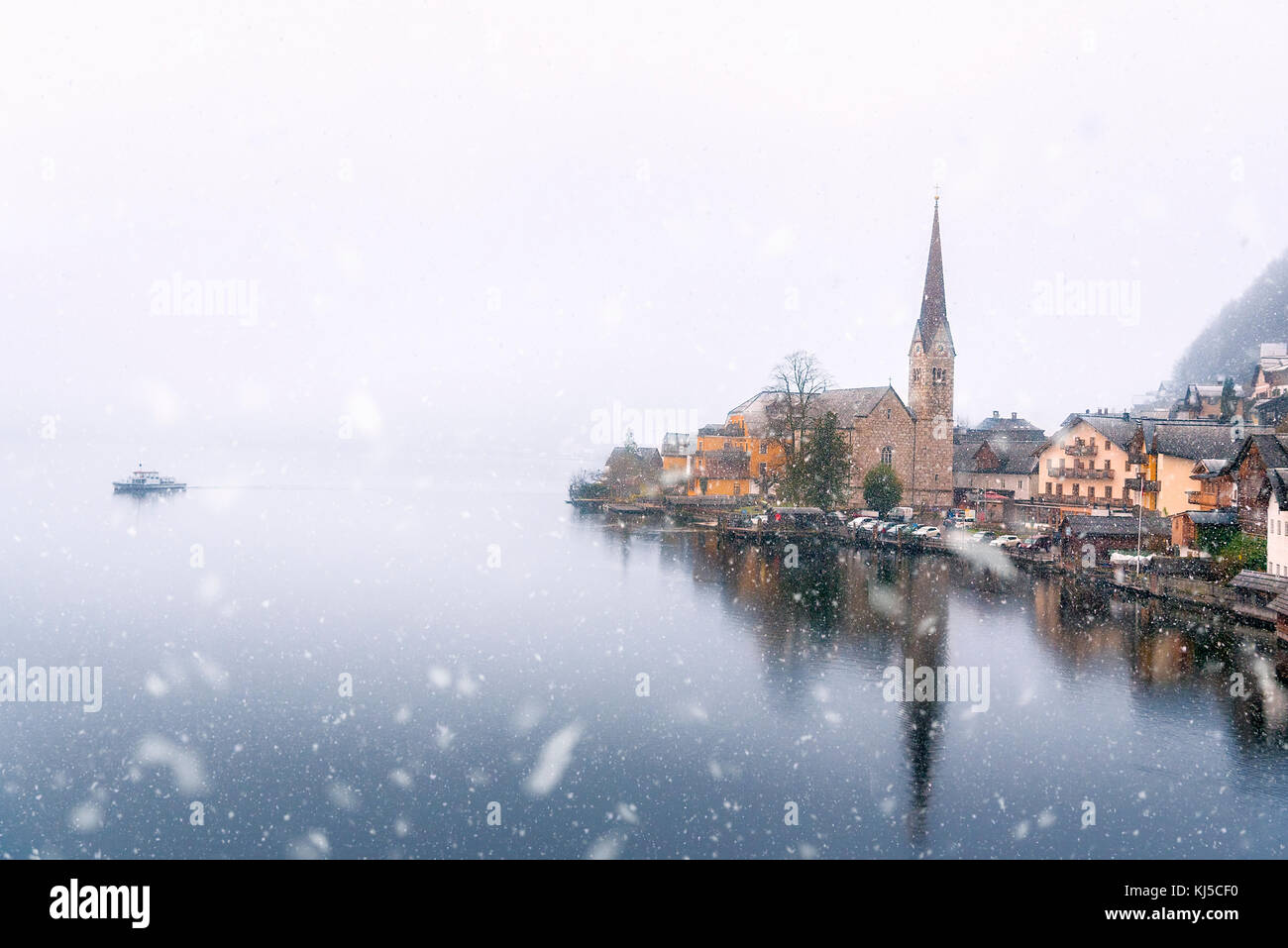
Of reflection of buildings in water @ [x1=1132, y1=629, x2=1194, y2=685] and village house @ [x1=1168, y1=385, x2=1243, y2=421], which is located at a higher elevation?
village house @ [x1=1168, y1=385, x2=1243, y2=421]

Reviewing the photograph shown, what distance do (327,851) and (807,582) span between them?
19840 millimetres

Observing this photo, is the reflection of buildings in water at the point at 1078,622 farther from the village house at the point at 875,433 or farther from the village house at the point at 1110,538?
the village house at the point at 875,433

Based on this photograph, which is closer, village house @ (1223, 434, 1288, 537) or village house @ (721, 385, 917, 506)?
village house @ (1223, 434, 1288, 537)

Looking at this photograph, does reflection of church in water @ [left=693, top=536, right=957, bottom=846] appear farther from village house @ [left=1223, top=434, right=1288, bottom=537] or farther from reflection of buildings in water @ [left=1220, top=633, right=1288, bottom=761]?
village house @ [left=1223, top=434, right=1288, bottom=537]

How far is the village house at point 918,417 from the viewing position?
48.1 m

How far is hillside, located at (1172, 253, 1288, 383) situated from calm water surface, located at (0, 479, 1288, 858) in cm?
4967

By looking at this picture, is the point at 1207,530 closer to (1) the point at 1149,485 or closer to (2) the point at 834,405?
(1) the point at 1149,485

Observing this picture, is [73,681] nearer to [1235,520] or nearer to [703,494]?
[1235,520]

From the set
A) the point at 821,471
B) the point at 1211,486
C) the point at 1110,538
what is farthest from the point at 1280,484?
the point at 821,471

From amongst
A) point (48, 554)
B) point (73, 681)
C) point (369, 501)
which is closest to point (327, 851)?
point (73, 681)

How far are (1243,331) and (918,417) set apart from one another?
35998 mm

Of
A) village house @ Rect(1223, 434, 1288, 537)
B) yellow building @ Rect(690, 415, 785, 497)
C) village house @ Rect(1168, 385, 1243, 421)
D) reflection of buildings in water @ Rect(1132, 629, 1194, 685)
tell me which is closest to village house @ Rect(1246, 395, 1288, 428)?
village house @ Rect(1168, 385, 1243, 421)

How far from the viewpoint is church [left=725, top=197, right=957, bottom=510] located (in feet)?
158

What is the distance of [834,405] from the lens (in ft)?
167
